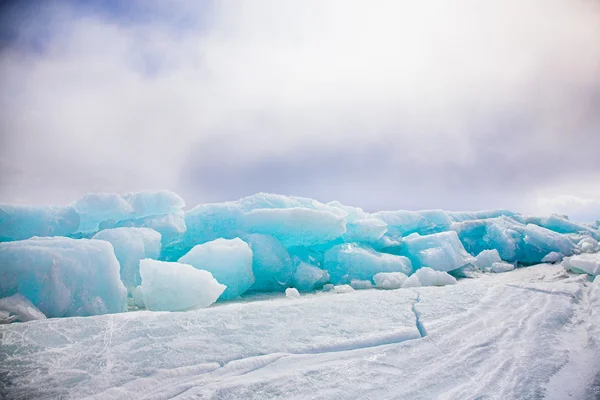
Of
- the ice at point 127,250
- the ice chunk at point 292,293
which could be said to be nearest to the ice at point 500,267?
the ice chunk at point 292,293

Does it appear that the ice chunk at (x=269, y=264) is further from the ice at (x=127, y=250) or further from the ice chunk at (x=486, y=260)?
the ice chunk at (x=486, y=260)

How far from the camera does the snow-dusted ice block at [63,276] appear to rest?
311cm

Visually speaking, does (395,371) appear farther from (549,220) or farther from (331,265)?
(549,220)

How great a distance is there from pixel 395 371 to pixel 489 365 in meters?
0.55

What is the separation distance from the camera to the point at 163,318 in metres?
2.31

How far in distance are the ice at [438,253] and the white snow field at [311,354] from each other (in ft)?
13.1

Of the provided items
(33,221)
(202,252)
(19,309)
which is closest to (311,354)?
(19,309)

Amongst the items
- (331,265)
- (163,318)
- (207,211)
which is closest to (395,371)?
(163,318)

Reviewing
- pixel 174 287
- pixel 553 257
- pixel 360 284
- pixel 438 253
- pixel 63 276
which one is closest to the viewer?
pixel 63 276

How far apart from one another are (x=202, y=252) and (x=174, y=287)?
1.11m

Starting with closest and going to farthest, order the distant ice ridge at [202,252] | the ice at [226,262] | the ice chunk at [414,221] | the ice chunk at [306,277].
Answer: the distant ice ridge at [202,252]
the ice at [226,262]
the ice chunk at [306,277]
the ice chunk at [414,221]

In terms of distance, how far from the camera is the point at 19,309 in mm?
2803

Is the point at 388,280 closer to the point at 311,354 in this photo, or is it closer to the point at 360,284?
the point at 360,284

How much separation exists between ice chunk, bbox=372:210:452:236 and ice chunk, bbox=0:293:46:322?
737 cm
